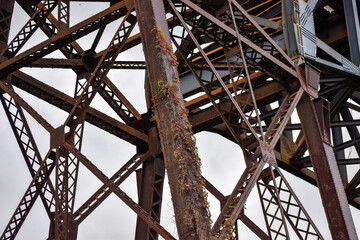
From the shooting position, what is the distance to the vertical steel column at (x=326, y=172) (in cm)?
1388

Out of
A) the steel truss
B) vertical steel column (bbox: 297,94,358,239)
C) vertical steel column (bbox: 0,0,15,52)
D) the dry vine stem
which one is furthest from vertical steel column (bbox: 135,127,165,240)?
the dry vine stem

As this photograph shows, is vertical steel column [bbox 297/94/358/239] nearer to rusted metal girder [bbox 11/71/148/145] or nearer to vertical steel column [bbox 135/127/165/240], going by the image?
vertical steel column [bbox 135/127/165/240]

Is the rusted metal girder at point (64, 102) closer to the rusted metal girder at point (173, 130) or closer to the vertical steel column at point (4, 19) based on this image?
the vertical steel column at point (4, 19)

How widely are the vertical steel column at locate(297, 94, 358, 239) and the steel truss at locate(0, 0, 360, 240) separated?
0.9 inches

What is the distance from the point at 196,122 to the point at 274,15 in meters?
3.91

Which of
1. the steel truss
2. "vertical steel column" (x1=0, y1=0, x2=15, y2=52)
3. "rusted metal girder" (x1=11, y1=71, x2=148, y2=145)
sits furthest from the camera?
"vertical steel column" (x1=0, y1=0, x2=15, y2=52)

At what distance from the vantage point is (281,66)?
14.1 m

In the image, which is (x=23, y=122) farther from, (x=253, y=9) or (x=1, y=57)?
(x=253, y=9)

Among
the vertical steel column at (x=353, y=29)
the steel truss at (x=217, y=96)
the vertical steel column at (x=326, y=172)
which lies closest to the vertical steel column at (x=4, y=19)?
the steel truss at (x=217, y=96)

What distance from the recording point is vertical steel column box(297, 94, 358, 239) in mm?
13883

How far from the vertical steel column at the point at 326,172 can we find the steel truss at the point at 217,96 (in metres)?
0.02

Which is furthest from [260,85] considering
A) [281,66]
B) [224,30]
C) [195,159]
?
[195,159]

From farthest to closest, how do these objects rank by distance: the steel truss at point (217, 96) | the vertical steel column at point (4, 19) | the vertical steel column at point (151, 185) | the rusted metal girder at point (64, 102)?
the vertical steel column at point (151, 185), the vertical steel column at point (4, 19), the rusted metal girder at point (64, 102), the steel truss at point (217, 96)

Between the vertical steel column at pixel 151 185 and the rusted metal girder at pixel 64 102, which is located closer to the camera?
the rusted metal girder at pixel 64 102
